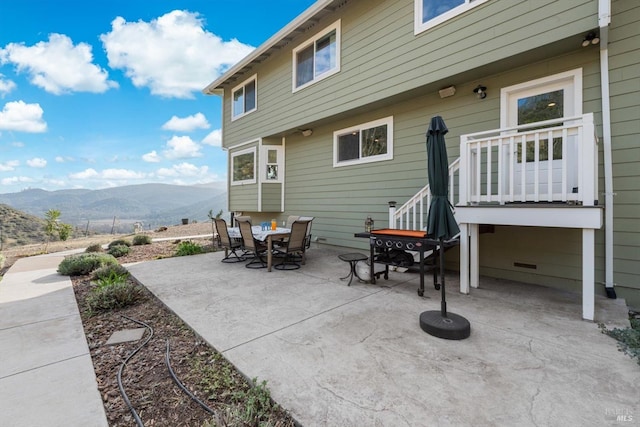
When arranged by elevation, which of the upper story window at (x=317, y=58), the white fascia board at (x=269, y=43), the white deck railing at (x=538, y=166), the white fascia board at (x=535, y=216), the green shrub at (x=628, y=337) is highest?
the white fascia board at (x=269, y=43)

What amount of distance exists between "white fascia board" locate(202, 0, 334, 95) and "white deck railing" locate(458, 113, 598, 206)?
522 centimetres

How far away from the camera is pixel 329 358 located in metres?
2.34

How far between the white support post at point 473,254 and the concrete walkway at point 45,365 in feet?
14.9

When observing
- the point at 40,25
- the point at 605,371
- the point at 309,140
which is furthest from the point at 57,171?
the point at 605,371

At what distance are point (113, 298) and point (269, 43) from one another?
7.72 m

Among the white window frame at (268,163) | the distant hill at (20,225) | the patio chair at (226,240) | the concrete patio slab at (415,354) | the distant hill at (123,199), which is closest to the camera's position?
the concrete patio slab at (415,354)

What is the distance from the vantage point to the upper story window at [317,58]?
6.73 m

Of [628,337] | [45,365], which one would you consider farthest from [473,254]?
[45,365]

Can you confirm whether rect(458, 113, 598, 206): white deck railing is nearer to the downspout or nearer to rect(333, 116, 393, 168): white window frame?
the downspout

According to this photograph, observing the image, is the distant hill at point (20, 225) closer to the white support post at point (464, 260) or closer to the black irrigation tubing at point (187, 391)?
the black irrigation tubing at point (187, 391)

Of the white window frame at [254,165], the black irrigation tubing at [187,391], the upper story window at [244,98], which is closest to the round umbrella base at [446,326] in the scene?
the black irrigation tubing at [187,391]

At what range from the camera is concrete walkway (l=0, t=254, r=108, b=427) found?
1.80 m

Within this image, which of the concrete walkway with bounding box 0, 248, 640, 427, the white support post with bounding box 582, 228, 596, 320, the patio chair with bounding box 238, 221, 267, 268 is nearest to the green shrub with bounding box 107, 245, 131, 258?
the concrete walkway with bounding box 0, 248, 640, 427

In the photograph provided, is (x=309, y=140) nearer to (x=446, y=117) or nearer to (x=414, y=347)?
(x=446, y=117)
